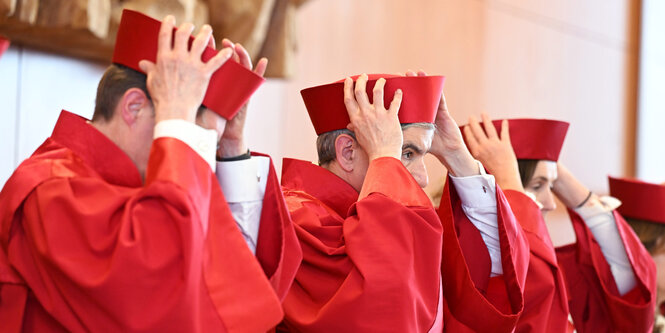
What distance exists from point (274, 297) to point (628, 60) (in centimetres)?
658

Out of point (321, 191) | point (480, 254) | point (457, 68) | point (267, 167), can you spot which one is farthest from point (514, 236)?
point (457, 68)

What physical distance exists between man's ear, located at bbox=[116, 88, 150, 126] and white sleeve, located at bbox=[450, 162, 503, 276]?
3.92ft

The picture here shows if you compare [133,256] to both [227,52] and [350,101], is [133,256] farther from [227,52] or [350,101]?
[350,101]

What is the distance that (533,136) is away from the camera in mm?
3236

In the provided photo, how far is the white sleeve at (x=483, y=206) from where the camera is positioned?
8.83ft

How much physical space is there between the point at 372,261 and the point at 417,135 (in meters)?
0.51

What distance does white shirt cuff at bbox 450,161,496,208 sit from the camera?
2.69 meters

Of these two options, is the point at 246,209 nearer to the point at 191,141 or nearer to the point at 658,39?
the point at 191,141

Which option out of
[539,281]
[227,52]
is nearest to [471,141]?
[539,281]

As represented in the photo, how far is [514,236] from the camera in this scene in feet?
8.82

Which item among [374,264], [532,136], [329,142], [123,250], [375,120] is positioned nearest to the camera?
[123,250]

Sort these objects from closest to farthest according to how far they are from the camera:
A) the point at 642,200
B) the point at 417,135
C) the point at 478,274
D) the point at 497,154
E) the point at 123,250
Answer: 1. the point at 123,250
2. the point at 417,135
3. the point at 478,274
4. the point at 497,154
5. the point at 642,200

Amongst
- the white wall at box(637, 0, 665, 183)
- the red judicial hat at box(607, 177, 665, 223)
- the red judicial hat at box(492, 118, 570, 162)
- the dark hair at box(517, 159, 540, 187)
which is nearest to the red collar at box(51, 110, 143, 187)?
the red judicial hat at box(492, 118, 570, 162)

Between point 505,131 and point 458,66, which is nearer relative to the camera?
point 505,131
